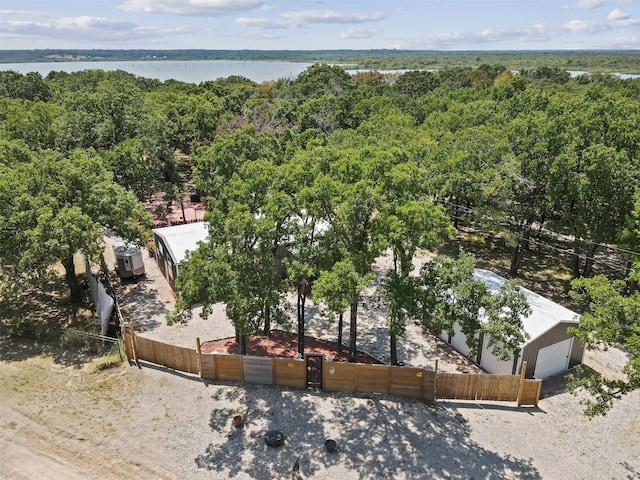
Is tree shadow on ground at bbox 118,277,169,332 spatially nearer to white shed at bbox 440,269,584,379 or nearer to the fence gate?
the fence gate

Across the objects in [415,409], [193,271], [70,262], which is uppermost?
[193,271]

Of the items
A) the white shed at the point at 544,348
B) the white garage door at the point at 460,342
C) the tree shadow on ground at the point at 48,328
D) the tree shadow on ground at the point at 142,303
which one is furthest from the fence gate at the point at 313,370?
the tree shadow on ground at the point at 48,328

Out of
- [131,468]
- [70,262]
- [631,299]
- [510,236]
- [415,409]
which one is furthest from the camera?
[510,236]

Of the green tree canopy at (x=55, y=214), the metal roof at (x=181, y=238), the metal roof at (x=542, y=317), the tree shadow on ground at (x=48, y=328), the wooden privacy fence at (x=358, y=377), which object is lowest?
the tree shadow on ground at (x=48, y=328)

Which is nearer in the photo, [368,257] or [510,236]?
[368,257]

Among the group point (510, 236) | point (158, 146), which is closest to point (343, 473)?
point (510, 236)

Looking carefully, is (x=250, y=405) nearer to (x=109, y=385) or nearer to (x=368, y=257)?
(x=109, y=385)

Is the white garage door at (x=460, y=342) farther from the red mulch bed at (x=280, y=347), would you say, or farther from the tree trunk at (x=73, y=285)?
the tree trunk at (x=73, y=285)

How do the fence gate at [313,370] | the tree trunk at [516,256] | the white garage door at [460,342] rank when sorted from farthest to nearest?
1. the tree trunk at [516,256]
2. the white garage door at [460,342]
3. the fence gate at [313,370]
